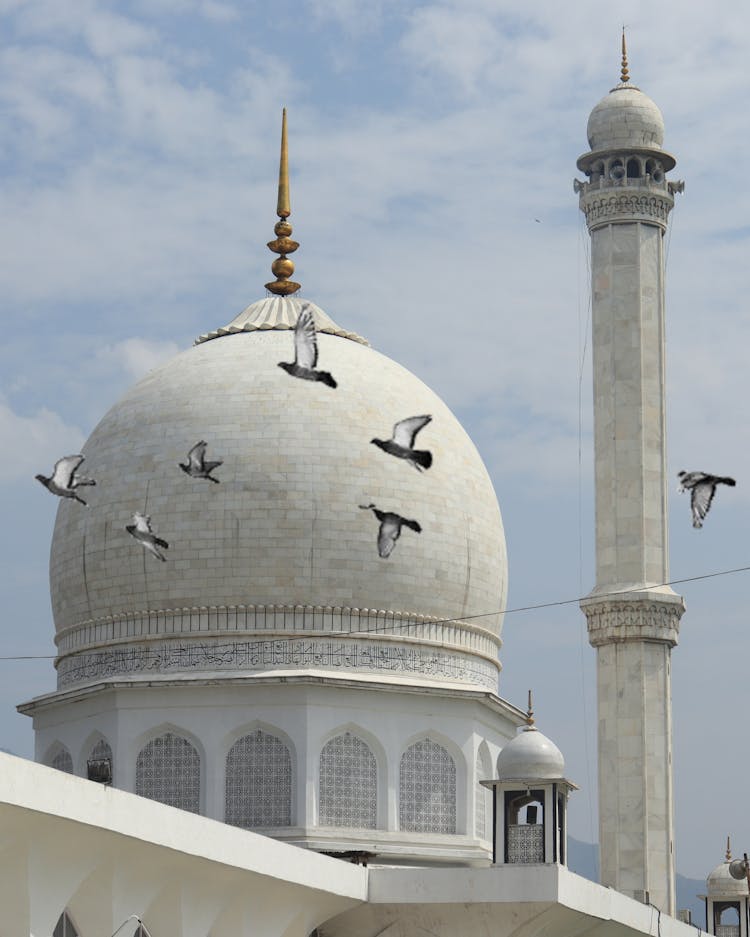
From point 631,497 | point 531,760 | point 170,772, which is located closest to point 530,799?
point 531,760

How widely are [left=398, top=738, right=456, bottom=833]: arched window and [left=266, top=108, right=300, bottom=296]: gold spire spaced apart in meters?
7.21

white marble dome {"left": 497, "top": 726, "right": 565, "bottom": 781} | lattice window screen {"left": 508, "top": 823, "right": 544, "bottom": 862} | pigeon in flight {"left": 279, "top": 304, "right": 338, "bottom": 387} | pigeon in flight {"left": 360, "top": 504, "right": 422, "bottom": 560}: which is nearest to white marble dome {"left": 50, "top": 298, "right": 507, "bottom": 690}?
pigeon in flight {"left": 360, "top": 504, "right": 422, "bottom": 560}

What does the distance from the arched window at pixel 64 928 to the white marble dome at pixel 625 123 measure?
62.5ft

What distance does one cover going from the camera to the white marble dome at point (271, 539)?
26.1 meters

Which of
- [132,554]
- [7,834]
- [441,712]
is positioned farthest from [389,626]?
[7,834]

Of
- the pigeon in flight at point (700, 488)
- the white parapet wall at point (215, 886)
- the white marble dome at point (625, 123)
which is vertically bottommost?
the white parapet wall at point (215, 886)

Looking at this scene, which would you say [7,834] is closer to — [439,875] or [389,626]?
[439,875]

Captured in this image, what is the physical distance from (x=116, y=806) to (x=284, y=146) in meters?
15.2

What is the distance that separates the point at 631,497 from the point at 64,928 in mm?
16366

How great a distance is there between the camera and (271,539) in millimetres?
26219

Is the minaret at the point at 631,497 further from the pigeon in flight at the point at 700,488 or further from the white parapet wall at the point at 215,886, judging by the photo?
the pigeon in flight at the point at 700,488

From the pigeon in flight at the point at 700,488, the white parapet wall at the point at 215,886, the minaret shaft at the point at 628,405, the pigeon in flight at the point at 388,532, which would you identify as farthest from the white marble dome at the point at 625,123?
the pigeon in flight at the point at 700,488

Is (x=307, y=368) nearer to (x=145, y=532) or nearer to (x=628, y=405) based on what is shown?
(x=145, y=532)

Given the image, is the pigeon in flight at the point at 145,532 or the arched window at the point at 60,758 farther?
the arched window at the point at 60,758
